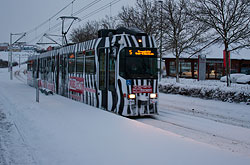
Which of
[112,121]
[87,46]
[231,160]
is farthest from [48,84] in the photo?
[231,160]

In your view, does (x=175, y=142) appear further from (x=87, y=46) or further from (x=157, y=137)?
(x=87, y=46)

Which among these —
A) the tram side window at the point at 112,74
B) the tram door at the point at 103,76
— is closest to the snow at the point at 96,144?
the tram side window at the point at 112,74

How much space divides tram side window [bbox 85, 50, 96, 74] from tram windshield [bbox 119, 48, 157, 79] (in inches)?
92.6

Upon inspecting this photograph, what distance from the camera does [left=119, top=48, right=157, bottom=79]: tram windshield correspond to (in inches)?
447

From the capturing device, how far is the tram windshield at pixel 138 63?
1135cm

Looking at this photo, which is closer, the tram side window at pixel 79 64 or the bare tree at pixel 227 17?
the tram side window at pixel 79 64

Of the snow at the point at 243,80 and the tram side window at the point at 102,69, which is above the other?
the tram side window at the point at 102,69

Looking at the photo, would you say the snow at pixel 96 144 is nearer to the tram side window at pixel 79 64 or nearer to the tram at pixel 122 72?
the tram at pixel 122 72

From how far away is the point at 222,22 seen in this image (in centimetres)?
2003

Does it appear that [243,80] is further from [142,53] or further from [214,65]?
[142,53]

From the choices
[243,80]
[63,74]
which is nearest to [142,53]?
[63,74]

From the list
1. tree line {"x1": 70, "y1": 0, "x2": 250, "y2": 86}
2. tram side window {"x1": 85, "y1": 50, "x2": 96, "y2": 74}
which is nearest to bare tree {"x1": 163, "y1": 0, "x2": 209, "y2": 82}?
tree line {"x1": 70, "y1": 0, "x2": 250, "y2": 86}

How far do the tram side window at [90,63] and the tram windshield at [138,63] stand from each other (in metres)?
2.35

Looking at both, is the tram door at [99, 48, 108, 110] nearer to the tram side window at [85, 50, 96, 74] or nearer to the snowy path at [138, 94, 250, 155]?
the tram side window at [85, 50, 96, 74]
